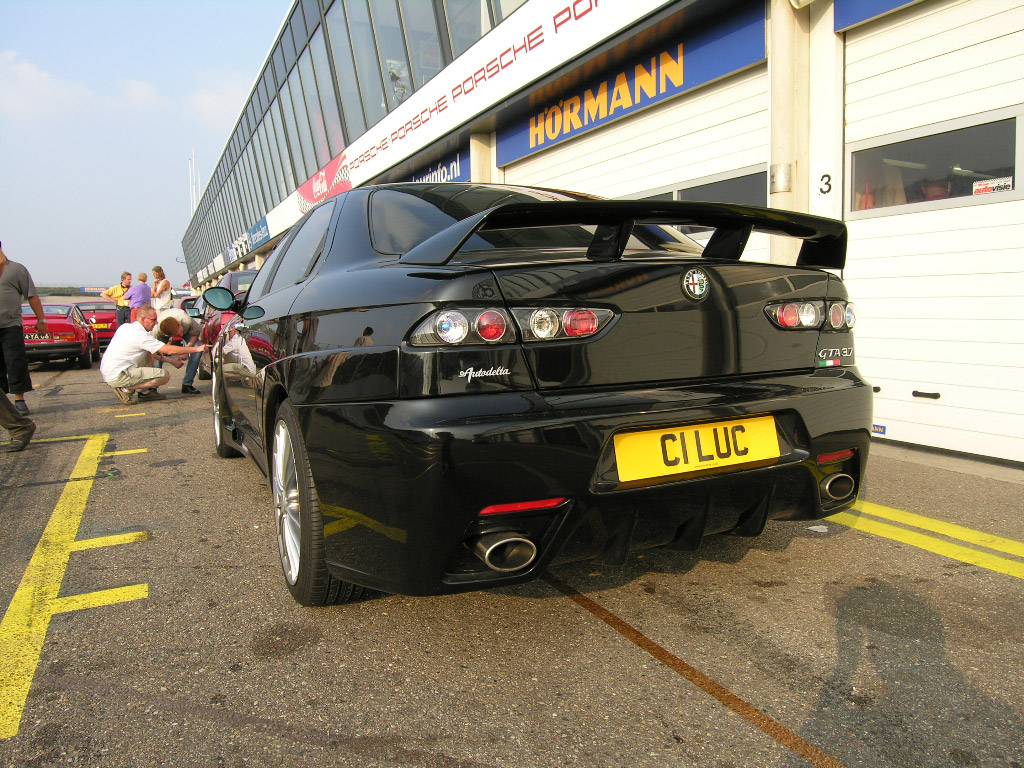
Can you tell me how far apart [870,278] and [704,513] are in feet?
12.8

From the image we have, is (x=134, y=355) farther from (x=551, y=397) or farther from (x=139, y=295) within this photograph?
(x=551, y=397)

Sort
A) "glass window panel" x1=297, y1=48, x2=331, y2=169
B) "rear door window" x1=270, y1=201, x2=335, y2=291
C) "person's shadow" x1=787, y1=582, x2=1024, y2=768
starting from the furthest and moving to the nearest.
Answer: "glass window panel" x1=297, y1=48, x2=331, y2=169 → "rear door window" x1=270, y1=201, x2=335, y2=291 → "person's shadow" x1=787, y1=582, x2=1024, y2=768

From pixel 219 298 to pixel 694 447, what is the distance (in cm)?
265

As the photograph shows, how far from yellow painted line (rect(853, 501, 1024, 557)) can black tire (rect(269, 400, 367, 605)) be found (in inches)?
94.6

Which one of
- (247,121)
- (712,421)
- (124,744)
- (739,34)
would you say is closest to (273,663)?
(124,744)

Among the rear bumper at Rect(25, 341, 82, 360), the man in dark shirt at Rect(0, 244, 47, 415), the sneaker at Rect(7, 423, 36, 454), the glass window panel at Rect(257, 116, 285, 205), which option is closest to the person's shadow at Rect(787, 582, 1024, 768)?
the sneaker at Rect(7, 423, 36, 454)

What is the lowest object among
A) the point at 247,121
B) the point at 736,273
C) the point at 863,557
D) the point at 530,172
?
the point at 863,557

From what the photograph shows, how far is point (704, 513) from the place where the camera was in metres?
1.92

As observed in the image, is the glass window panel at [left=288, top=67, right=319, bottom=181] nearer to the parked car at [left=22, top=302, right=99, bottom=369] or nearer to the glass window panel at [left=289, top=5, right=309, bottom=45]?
the glass window panel at [left=289, top=5, right=309, bottom=45]

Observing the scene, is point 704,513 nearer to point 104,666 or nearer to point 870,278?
point 104,666

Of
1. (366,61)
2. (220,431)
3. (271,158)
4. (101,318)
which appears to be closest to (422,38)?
(366,61)

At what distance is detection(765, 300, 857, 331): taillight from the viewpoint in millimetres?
2102

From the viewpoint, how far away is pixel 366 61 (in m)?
14.8

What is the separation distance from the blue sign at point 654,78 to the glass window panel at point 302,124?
13.6 m
